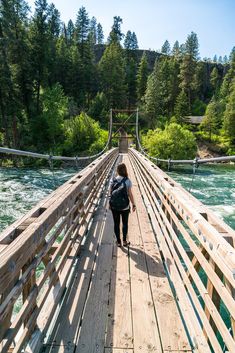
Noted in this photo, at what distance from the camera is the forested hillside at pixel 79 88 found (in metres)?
31.3

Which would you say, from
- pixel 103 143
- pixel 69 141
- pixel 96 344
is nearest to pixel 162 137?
pixel 103 143

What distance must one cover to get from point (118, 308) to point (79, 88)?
5160 centimetres

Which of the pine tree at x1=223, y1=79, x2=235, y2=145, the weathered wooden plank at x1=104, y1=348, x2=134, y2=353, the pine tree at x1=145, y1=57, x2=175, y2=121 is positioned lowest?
the weathered wooden plank at x1=104, y1=348, x2=134, y2=353

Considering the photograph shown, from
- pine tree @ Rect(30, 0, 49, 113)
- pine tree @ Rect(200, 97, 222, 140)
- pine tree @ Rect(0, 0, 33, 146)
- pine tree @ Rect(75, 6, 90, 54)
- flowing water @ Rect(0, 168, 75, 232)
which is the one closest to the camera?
flowing water @ Rect(0, 168, 75, 232)

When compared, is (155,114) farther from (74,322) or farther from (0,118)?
(74,322)

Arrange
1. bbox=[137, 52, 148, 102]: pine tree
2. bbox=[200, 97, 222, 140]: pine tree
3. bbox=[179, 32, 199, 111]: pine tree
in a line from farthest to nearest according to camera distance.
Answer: bbox=[179, 32, 199, 111]: pine tree, bbox=[137, 52, 148, 102]: pine tree, bbox=[200, 97, 222, 140]: pine tree

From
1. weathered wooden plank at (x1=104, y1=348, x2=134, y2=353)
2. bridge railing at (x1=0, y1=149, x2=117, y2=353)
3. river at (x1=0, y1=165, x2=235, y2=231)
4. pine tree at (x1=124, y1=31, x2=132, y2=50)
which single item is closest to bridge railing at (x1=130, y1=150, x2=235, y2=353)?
weathered wooden plank at (x1=104, y1=348, x2=134, y2=353)

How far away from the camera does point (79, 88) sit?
5088cm

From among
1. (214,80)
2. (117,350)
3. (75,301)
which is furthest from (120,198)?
(214,80)

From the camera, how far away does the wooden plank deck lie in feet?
7.62

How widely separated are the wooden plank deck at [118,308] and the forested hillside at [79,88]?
92.0 feet

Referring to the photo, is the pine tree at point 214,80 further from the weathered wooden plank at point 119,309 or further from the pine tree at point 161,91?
the weathered wooden plank at point 119,309

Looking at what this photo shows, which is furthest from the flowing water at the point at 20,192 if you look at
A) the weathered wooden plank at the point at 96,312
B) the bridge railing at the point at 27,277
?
the bridge railing at the point at 27,277

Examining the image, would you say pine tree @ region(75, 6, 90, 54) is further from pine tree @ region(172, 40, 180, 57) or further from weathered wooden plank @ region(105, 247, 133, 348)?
weathered wooden plank @ region(105, 247, 133, 348)
